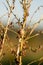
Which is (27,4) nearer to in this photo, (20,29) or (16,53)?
(20,29)

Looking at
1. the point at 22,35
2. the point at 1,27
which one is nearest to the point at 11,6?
the point at 1,27

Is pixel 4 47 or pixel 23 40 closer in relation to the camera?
pixel 23 40

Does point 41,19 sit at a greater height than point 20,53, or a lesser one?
greater

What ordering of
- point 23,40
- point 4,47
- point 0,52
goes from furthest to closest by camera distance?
point 4,47 → point 0,52 → point 23,40

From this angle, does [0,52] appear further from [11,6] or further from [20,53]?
[11,6]

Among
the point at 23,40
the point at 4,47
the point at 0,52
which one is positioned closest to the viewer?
the point at 23,40

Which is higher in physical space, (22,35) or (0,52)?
(22,35)

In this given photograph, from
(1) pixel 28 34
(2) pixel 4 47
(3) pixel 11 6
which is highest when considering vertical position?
(3) pixel 11 6

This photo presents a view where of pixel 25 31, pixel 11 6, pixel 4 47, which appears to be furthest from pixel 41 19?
pixel 4 47
